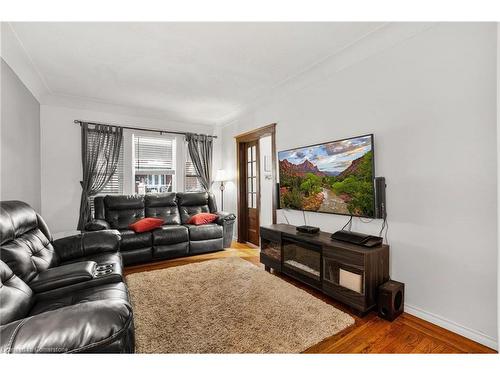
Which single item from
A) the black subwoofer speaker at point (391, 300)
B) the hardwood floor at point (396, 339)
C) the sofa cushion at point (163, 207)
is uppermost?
the sofa cushion at point (163, 207)

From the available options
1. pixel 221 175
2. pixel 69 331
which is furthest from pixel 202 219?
pixel 69 331

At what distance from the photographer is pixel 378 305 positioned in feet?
7.07

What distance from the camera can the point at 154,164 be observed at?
496 centimetres

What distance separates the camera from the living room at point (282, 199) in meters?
1.73

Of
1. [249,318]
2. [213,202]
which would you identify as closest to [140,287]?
[249,318]

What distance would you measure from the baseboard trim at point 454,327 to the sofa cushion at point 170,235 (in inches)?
120

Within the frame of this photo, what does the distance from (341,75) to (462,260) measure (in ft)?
6.99

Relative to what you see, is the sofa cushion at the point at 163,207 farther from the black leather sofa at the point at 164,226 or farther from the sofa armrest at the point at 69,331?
the sofa armrest at the point at 69,331

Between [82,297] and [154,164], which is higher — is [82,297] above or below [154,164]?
below

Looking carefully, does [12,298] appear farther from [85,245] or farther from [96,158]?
[96,158]

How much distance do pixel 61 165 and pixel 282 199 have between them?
3.72 m

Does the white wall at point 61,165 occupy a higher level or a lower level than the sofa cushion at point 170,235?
higher

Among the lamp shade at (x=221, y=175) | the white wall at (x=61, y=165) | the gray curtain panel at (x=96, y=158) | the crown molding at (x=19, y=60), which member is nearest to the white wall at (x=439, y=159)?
the lamp shade at (x=221, y=175)
